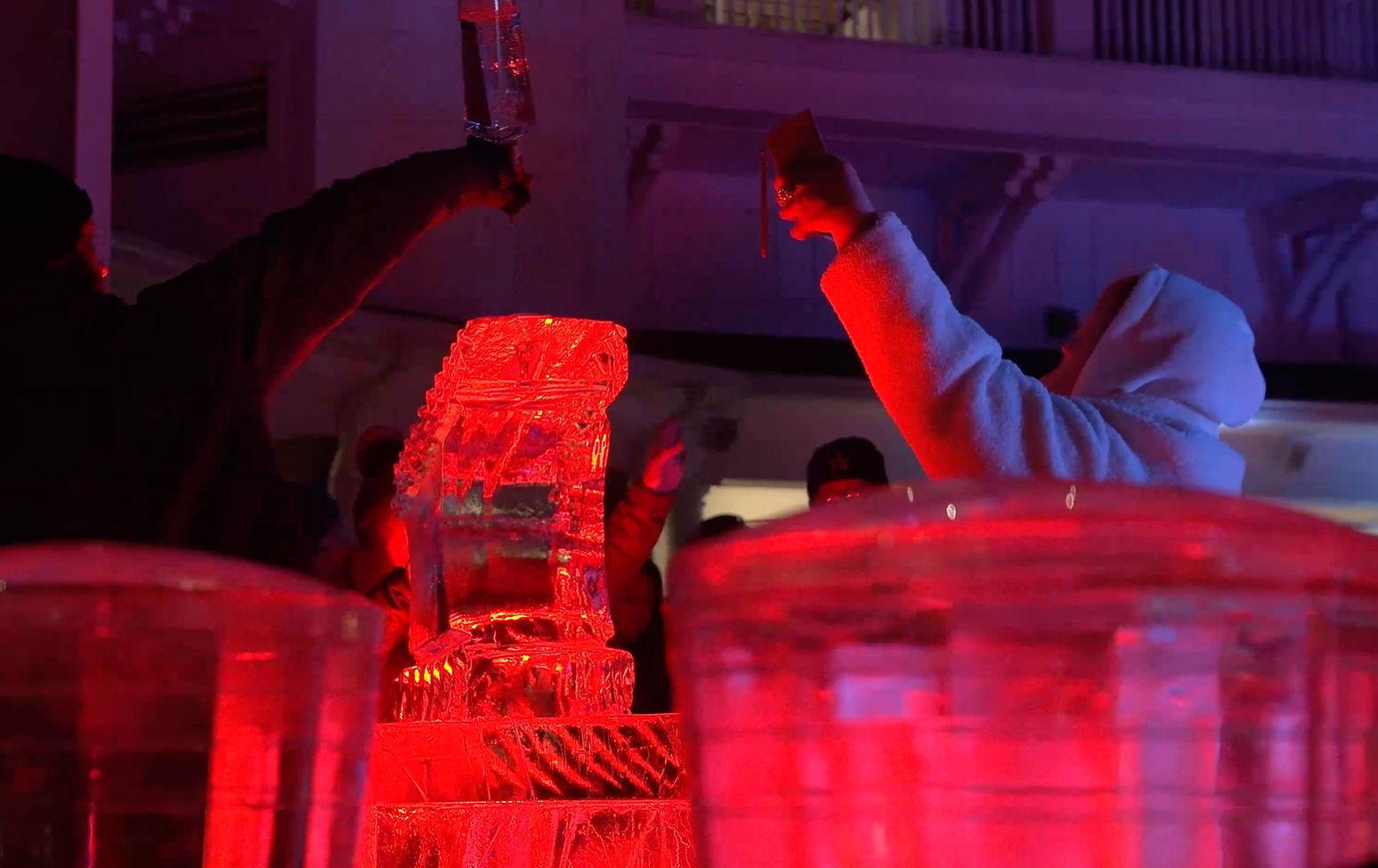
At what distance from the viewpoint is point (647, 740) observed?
2.25 ft

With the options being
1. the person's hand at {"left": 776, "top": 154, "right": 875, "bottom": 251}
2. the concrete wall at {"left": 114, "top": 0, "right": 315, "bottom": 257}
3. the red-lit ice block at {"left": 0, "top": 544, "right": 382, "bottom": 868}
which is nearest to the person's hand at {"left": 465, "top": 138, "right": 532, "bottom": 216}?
the person's hand at {"left": 776, "top": 154, "right": 875, "bottom": 251}

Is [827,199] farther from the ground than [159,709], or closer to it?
farther from the ground

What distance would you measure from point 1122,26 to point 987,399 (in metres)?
4.76

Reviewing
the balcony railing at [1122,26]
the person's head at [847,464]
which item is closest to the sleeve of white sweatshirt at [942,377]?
the person's head at [847,464]

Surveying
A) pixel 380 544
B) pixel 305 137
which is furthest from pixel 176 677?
pixel 305 137

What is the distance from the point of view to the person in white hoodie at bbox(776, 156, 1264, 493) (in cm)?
95

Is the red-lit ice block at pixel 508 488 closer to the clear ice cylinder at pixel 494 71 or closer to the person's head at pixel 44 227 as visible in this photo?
the clear ice cylinder at pixel 494 71

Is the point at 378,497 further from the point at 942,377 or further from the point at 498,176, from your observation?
the point at 942,377

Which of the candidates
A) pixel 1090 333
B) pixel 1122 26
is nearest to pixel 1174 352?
pixel 1090 333

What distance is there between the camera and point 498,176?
111cm

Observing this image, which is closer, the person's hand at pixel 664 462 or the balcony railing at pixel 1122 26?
A: the person's hand at pixel 664 462

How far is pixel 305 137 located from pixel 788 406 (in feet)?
5.39

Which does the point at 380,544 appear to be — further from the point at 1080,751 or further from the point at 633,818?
the point at 1080,751

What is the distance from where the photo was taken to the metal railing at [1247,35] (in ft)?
17.5
